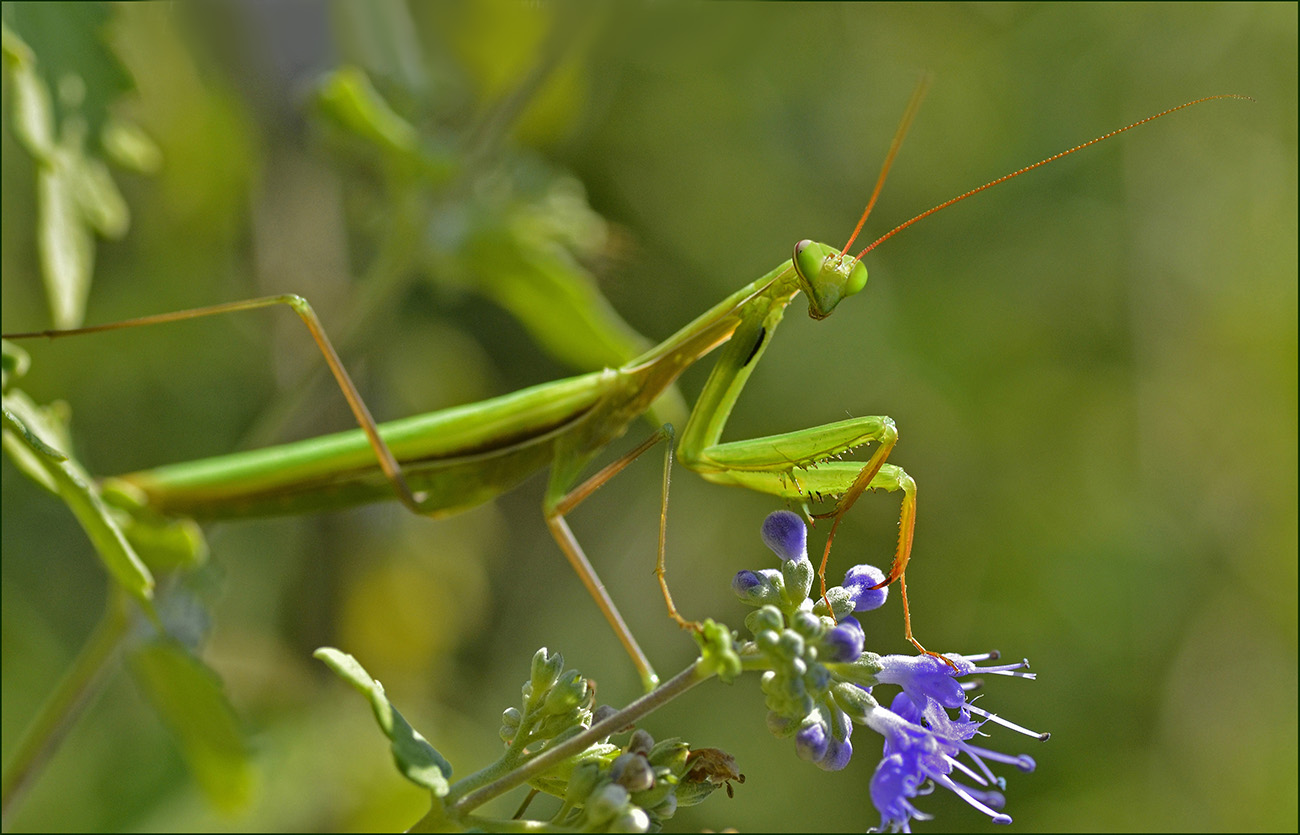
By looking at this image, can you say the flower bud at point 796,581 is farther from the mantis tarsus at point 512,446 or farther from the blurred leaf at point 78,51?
the blurred leaf at point 78,51

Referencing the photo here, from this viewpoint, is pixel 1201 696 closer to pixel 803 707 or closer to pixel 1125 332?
pixel 1125 332

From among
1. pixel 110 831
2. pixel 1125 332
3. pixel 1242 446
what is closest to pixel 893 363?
pixel 1125 332

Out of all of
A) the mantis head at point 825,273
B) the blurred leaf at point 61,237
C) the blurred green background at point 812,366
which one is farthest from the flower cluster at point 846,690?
the blurred green background at point 812,366

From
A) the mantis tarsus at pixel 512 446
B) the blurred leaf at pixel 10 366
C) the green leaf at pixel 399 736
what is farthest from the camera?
the mantis tarsus at pixel 512 446

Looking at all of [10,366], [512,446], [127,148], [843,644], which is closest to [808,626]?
[843,644]

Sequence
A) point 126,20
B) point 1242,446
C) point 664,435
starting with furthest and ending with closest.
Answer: point 1242,446, point 664,435, point 126,20
